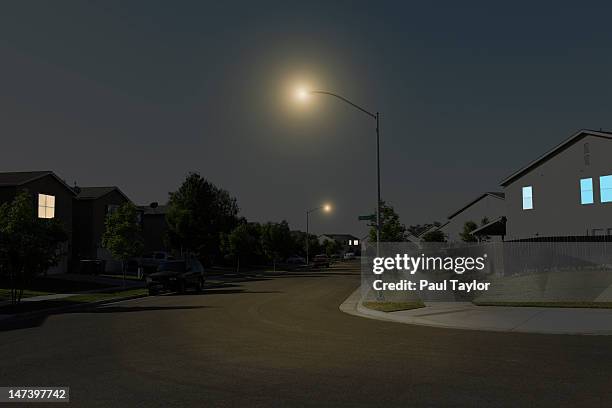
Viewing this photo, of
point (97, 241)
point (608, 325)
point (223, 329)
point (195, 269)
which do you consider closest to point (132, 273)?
point (97, 241)

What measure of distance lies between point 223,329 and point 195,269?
18580 mm

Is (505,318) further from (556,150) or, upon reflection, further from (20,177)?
(20,177)

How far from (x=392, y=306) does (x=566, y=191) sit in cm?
2166

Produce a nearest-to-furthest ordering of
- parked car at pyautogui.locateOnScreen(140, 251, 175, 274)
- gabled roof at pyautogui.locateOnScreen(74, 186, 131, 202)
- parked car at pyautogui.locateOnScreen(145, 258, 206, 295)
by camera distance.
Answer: parked car at pyautogui.locateOnScreen(145, 258, 206, 295) → parked car at pyautogui.locateOnScreen(140, 251, 175, 274) → gabled roof at pyautogui.locateOnScreen(74, 186, 131, 202)

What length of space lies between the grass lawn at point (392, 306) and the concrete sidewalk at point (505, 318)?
13.3 inches

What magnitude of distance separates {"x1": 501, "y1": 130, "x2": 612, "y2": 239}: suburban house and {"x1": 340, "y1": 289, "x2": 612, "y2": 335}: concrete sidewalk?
725 inches

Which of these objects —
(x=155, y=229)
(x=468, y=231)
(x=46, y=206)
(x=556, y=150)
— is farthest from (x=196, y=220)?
(x=556, y=150)

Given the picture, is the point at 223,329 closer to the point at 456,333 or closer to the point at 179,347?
the point at 179,347

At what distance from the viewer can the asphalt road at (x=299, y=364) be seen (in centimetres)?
852

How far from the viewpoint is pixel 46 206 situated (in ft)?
152

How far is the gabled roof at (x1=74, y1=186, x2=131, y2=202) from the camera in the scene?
175 ft

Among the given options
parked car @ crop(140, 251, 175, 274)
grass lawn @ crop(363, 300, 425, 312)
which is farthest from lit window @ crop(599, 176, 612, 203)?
parked car @ crop(140, 251, 175, 274)

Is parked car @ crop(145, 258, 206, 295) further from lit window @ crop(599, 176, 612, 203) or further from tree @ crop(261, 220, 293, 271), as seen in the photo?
tree @ crop(261, 220, 293, 271)

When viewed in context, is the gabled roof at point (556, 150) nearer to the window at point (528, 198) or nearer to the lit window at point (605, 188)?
the window at point (528, 198)
